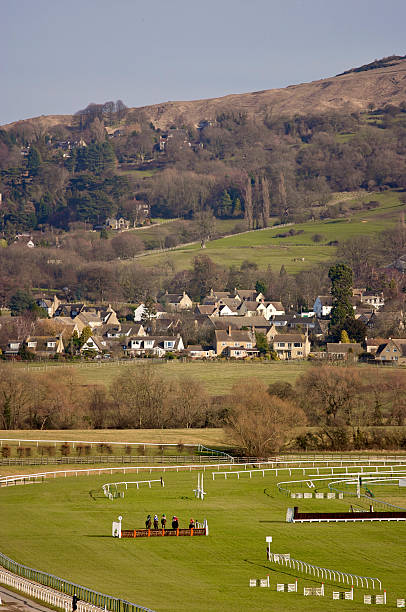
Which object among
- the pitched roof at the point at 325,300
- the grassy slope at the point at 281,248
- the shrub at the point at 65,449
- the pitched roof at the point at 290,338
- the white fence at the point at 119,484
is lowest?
the pitched roof at the point at 290,338

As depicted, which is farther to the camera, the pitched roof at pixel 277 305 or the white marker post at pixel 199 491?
the pitched roof at pixel 277 305

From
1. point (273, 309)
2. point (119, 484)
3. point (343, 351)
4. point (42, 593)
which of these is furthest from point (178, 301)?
point (42, 593)

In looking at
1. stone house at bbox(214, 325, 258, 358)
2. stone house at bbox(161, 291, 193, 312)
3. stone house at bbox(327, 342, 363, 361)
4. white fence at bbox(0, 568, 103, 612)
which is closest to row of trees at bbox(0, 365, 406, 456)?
stone house at bbox(327, 342, 363, 361)

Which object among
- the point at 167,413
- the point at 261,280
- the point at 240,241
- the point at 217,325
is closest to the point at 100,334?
the point at 217,325

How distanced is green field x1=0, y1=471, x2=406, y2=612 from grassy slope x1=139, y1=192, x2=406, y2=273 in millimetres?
115309

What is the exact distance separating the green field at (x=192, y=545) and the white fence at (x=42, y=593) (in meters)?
1.99

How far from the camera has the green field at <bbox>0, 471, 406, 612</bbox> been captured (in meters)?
34.2

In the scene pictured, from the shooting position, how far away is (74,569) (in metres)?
37.0

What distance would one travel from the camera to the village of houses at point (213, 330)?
11556 cm

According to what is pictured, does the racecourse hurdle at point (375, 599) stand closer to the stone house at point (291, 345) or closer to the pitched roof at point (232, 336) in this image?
the stone house at point (291, 345)

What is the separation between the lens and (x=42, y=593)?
3225 cm

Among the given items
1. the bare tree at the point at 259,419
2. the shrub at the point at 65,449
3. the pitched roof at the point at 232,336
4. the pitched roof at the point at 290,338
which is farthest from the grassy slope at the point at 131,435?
the pitched roof at the point at 290,338

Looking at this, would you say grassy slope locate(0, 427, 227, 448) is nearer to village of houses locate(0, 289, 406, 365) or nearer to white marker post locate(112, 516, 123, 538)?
white marker post locate(112, 516, 123, 538)

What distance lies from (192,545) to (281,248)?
5614 inches
